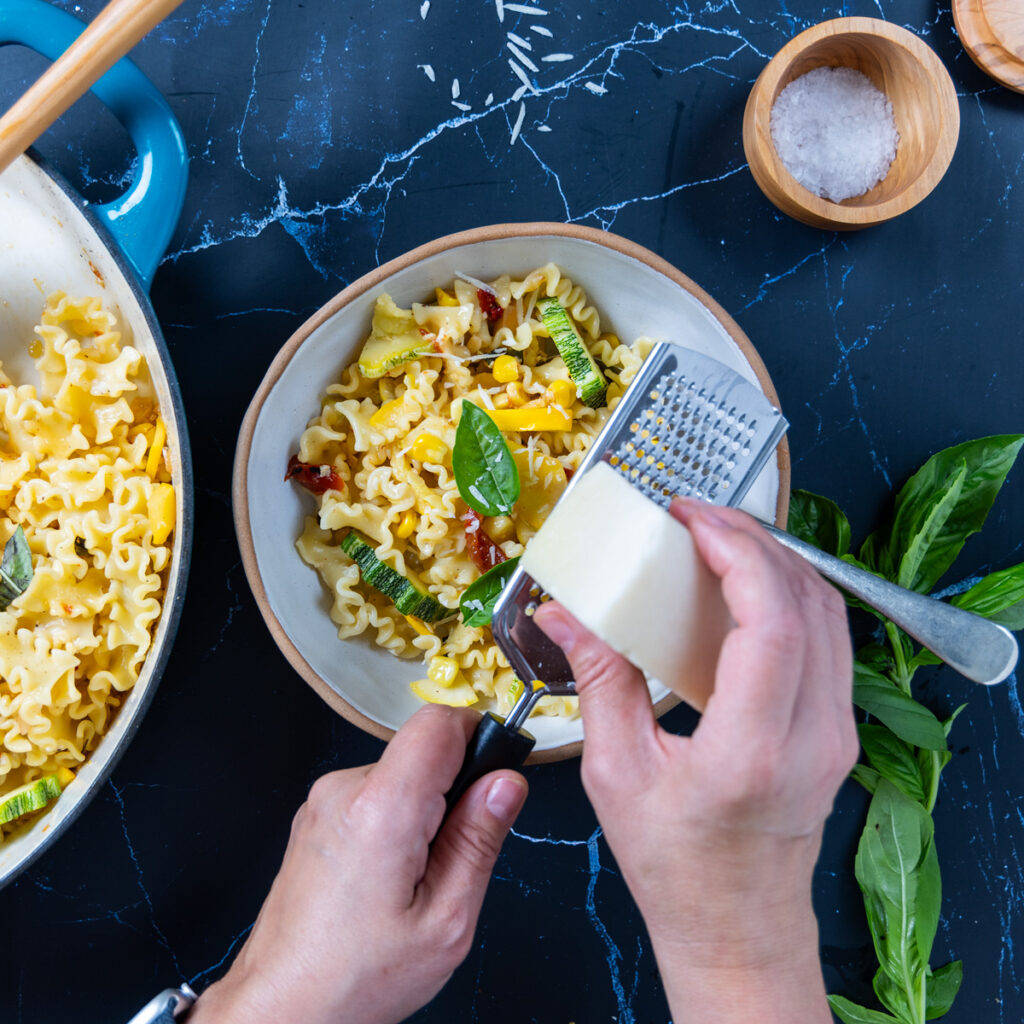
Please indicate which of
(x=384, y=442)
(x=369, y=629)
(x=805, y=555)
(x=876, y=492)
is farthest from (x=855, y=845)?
(x=384, y=442)

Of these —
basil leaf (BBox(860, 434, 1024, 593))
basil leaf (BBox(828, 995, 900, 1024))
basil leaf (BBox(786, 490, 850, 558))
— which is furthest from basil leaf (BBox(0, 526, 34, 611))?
basil leaf (BBox(828, 995, 900, 1024))

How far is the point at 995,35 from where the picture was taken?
230 cm

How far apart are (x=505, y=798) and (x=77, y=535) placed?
3.80 ft

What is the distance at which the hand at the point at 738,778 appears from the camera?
120cm

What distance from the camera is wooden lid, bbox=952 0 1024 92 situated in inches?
90.4

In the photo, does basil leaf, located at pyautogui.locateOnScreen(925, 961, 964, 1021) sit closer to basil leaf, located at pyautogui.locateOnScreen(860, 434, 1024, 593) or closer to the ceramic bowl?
→ basil leaf, located at pyautogui.locateOnScreen(860, 434, 1024, 593)

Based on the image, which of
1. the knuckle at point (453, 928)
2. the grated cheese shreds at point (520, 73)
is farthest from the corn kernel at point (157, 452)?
the grated cheese shreds at point (520, 73)

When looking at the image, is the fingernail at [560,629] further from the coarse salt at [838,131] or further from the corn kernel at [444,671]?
the coarse salt at [838,131]

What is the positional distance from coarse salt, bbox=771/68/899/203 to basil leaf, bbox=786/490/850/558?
81cm

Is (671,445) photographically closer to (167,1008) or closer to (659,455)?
Result: (659,455)

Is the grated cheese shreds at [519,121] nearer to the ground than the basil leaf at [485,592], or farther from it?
farther from it

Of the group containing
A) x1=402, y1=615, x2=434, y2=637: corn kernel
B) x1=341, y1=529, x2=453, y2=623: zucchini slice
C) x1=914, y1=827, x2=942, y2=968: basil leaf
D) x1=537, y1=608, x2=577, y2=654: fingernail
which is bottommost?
x1=914, y1=827, x2=942, y2=968: basil leaf

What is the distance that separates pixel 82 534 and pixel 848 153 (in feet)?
7.00

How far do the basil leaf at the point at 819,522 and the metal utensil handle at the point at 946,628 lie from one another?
1.87 ft
